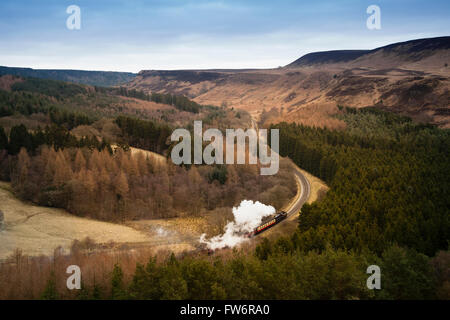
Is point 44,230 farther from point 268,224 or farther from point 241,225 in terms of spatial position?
point 268,224

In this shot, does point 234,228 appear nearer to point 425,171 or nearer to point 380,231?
point 380,231

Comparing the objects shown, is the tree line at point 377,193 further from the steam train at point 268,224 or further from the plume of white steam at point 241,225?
the plume of white steam at point 241,225

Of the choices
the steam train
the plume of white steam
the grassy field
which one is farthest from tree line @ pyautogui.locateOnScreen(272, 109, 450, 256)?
the grassy field

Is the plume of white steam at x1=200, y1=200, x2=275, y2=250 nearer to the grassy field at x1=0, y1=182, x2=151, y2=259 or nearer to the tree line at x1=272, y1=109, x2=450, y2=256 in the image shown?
the tree line at x1=272, y1=109, x2=450, y2=256

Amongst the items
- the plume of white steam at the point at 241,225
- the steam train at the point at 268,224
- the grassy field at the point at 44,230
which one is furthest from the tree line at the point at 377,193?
the grassy field at the point at 44,230

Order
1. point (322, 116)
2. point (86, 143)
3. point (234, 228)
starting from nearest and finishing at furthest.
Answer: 1. point (234, 228)
2. point (86, 143)
3. point (322, 116)

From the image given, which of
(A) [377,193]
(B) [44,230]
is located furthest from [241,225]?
(B) [44,230]

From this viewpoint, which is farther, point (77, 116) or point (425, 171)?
point (77, 116)
